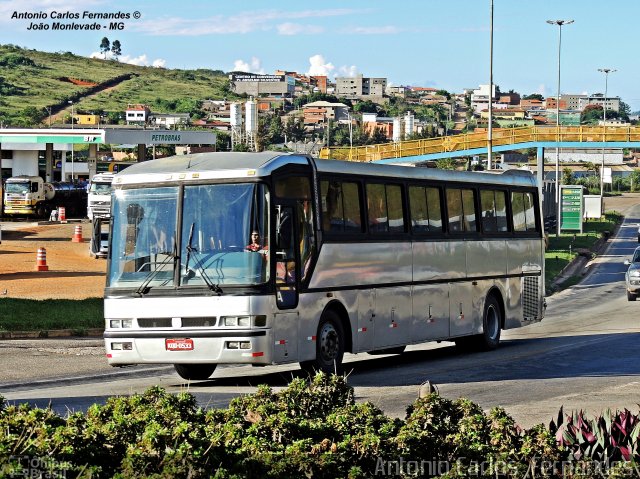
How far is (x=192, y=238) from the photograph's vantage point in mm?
16578

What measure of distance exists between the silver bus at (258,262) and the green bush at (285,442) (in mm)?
6820

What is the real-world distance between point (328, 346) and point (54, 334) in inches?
405

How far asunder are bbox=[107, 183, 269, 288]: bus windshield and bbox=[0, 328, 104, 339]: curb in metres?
9.52

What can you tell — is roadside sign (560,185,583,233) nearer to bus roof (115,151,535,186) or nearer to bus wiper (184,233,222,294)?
bus roof (115,151,535,186)

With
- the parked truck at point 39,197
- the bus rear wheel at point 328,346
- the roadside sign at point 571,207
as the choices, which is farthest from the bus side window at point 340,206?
the parked truck at point 39,197

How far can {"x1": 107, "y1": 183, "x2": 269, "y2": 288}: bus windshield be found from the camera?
16438 millimetres

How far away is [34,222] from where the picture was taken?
7425 cm

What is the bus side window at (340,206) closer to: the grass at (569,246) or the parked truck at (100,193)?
the grass at (569,246)

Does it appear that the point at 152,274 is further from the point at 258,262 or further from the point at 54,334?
the point at 54,334

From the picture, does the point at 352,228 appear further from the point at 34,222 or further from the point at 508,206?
the point at 34,222

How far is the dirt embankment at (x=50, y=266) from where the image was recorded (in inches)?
1364

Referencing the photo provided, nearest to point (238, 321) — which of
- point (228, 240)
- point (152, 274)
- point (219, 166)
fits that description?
point (228, 240)

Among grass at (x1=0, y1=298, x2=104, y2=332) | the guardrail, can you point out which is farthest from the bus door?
the guardrail

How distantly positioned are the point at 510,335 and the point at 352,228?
1114cm
